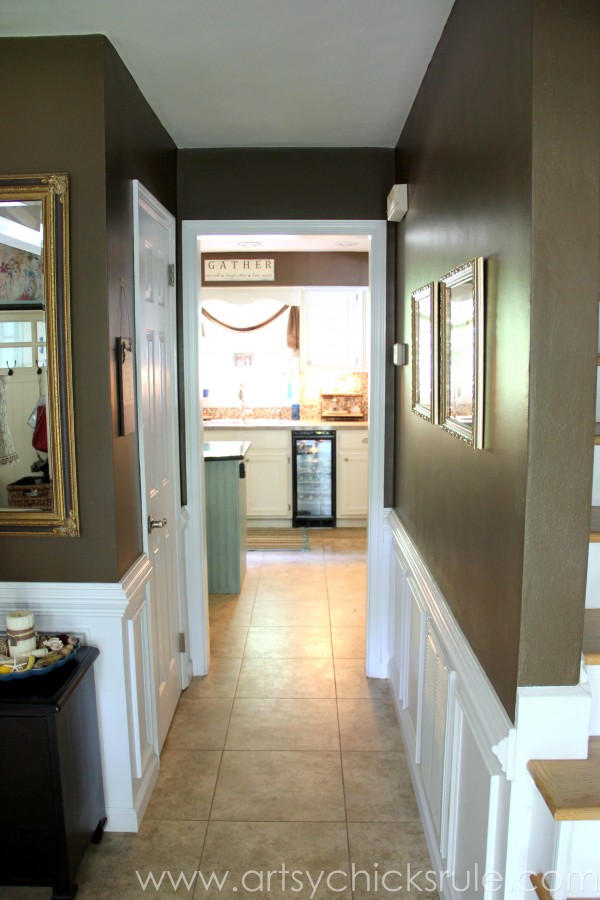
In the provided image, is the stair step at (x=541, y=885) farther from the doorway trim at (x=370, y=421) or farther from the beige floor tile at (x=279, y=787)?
the doorway trim at (x=370, y=421)

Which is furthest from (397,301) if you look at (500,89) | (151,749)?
(151,749)

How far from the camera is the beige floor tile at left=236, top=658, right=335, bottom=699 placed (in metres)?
3.22

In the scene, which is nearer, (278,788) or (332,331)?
(278,788)

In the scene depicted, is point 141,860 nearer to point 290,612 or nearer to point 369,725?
point 369,725

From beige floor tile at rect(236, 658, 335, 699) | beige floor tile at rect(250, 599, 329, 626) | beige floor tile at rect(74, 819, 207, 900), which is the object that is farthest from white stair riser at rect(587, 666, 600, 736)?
beige floor tile at rect(250, 599, 329, 626)

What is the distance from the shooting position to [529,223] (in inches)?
48.4

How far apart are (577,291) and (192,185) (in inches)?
91.0

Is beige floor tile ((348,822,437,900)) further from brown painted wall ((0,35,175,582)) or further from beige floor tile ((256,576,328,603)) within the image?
beige floor tile ((256,576,328,603))

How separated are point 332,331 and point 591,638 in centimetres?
538

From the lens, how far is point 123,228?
220cm

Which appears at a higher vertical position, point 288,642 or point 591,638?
point 591,638

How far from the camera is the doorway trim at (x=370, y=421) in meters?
3.11

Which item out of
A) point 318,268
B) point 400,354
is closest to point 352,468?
point 318,268

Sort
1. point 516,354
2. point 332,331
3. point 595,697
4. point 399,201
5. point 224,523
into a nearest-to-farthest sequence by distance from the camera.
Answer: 1. point 516,354
2. point 595,697
3. point 399,201
4. point 224,523
5. point 332,331
